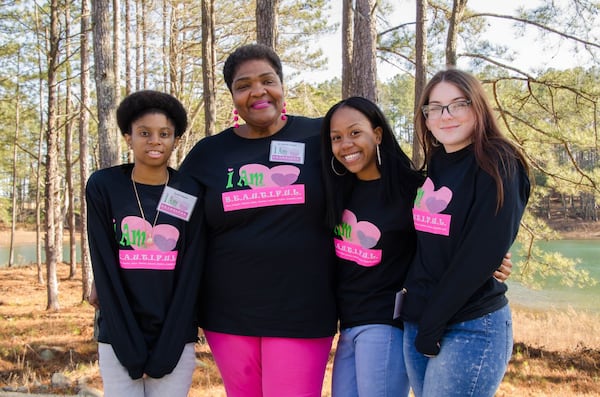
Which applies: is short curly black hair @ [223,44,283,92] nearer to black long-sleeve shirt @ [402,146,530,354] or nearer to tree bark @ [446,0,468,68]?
black long-sleeve shirt @ [402,146,530,354]

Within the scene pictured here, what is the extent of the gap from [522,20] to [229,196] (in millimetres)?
8611

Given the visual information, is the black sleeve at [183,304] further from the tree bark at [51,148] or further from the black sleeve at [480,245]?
the tree bark at [51,148]

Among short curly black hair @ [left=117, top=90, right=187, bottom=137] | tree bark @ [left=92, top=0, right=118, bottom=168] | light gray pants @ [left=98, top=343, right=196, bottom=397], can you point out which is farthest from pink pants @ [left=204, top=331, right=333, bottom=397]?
tree bark @ [left=92, top=0, right=118, bottom=168]

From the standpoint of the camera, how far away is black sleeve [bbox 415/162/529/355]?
1849 millimetres

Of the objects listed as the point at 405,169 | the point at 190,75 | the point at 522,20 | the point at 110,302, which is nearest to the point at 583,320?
the point at 522,20

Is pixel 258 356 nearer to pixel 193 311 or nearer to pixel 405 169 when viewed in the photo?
pixel 193 311

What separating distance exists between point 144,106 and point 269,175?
750 mm

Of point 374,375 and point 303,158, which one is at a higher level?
point 303,158

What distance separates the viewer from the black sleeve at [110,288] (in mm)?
2232

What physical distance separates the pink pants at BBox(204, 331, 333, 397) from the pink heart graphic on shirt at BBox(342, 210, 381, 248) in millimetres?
559

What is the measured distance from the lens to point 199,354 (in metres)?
7.36

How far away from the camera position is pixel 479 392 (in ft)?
6.23

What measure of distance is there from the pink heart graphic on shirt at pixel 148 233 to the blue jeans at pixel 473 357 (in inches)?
53.8

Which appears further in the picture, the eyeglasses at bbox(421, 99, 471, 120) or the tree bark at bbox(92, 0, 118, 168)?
the tree bark at bbox(92, 0, 118, 168)
